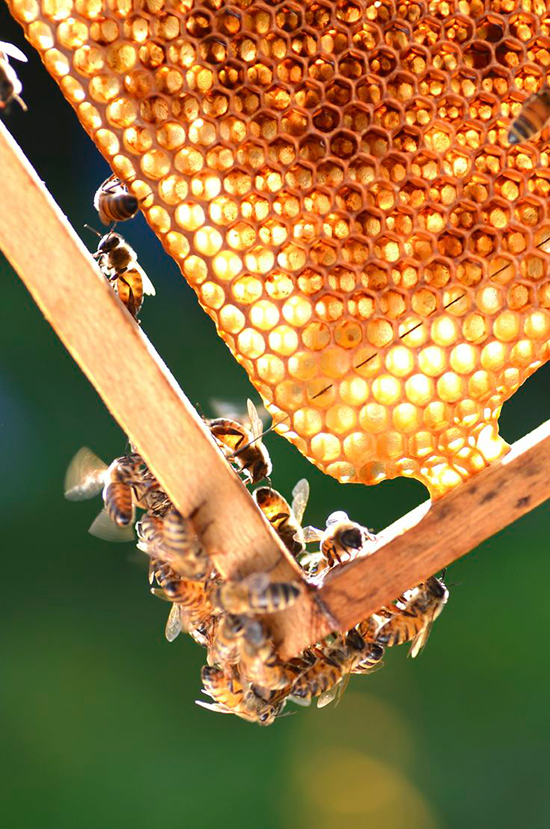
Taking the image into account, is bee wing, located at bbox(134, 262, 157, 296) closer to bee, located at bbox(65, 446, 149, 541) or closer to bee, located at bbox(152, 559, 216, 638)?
bee, located at bbox(65, 446, 149, 541)

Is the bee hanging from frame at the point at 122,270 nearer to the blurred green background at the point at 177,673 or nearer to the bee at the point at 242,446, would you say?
the bee at the point at 242,446

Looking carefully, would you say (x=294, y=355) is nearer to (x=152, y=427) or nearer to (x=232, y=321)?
(x=232, y=321)

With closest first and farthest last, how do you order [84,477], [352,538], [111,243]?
[352,538] → [111,243] → [84,477]

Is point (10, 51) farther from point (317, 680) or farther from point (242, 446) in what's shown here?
point (317, 680)

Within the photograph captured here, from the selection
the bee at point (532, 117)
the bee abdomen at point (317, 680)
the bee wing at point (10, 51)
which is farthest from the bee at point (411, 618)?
the bee wing at point (10, 51)

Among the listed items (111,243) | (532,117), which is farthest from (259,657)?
(532,117)

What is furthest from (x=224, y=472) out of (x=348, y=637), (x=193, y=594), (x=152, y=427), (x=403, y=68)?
(x=403, y=68)
